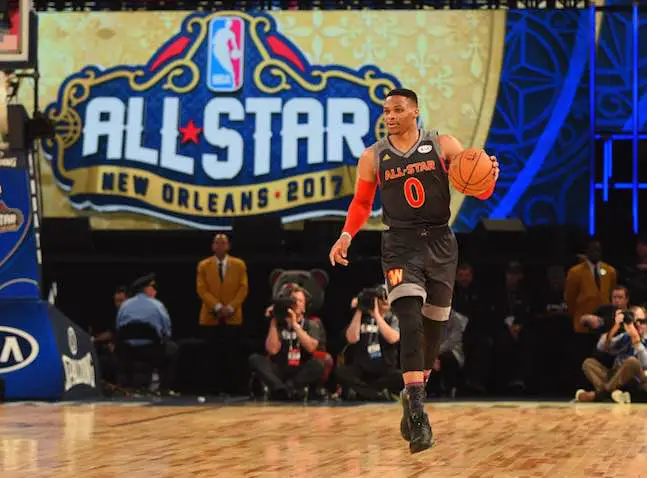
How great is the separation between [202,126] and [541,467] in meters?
10.6

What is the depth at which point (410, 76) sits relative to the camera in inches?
604

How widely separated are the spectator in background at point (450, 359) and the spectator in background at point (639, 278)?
75.7 inches

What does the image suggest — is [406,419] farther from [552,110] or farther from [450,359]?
[552,110]

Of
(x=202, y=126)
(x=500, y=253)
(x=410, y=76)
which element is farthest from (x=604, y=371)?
(x=202, y=126)

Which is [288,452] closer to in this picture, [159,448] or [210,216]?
[159,448]

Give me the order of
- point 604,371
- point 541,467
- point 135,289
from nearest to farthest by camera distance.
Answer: point 541,467
point 604,371
point 135,289

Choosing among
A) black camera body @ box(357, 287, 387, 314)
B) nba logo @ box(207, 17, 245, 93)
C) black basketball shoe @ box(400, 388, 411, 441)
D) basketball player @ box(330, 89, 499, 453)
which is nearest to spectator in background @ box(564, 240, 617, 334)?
black camera body @ box(357, 287, 387, 314)

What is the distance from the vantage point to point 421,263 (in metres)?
6.29

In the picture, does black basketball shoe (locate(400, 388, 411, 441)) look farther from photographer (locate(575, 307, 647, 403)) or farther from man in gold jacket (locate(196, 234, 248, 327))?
man in gold jacket (locate(196, 234, 248, 327))

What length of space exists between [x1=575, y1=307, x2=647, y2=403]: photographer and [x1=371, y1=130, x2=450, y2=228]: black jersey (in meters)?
6.05

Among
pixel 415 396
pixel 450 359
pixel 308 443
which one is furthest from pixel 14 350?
pixel 415 396

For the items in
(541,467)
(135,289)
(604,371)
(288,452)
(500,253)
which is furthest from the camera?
(500,253)

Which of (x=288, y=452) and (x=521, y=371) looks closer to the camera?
(x=288, y=452)

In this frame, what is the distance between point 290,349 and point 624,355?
10.8 ft
